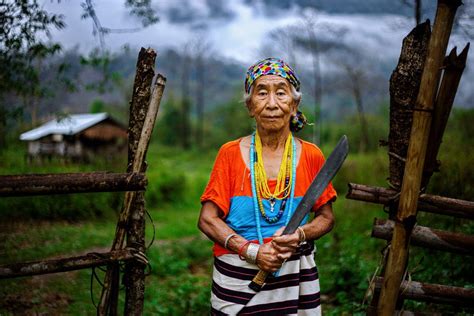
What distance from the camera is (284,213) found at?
7.17 feet

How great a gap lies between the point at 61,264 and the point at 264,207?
117cm

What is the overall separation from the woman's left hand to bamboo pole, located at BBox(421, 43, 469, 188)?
0.86 m

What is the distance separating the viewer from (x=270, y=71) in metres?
2.22

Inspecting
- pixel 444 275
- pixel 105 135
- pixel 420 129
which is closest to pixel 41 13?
pixel 420 129

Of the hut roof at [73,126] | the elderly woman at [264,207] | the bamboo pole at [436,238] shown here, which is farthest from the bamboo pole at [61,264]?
the hut roof at [73,126]

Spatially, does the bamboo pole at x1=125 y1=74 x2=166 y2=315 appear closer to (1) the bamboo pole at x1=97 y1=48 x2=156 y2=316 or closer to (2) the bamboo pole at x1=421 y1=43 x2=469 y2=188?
(1) the bamboo pole at x1=97 y1=48 x2=156 y2=316

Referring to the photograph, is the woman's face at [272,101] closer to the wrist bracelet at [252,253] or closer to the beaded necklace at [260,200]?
the beaded necklace at [260,200]

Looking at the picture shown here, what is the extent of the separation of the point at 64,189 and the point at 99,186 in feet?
0.58

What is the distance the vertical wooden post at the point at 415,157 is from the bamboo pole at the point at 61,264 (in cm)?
149

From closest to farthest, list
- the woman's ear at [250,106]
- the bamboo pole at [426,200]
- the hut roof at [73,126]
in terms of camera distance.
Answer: the woman's ear at [250,106], the bamboo pole at [426,200], the hut roof at [73,126]

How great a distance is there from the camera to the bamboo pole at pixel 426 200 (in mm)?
2430

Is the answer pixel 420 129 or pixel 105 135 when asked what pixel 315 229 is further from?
pixel 105 135

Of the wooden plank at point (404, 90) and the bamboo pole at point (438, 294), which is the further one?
the bamboo pole at point (438, 294)

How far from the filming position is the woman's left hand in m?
2.02
